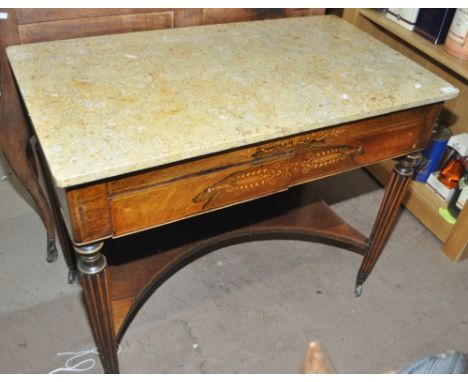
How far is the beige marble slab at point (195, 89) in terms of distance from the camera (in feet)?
2.75

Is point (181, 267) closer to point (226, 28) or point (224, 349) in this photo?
point (224, 349)

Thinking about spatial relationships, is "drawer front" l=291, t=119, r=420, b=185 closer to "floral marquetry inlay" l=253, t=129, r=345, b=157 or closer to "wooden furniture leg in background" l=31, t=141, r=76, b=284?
"floral marquetry inlay" l=253, t=129, r=345, b=157

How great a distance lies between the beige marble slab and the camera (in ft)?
2.75

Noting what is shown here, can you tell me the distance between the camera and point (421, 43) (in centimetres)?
154

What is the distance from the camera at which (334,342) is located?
1.36 metres

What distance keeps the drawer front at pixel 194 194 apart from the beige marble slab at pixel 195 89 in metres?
0.08

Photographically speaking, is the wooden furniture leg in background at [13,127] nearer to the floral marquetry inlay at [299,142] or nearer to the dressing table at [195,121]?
the dressing table at [195,121]

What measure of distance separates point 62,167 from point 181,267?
81 cm

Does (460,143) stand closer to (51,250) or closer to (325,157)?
(325,157)

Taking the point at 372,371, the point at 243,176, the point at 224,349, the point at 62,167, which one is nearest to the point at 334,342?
the point at 372,371

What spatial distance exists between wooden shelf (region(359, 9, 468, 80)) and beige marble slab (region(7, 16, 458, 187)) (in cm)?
33

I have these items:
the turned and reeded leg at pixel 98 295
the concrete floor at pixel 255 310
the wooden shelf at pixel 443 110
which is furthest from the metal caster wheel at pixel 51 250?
the wooden shelf at pixel 443 110

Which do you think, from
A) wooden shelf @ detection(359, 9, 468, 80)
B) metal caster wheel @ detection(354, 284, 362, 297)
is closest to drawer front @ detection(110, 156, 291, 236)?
metal caster wheel @ detection(354, 284, 362, 297)
